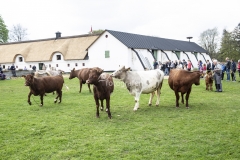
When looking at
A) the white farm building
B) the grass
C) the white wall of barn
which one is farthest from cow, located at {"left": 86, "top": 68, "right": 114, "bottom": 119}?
the white wall of barn

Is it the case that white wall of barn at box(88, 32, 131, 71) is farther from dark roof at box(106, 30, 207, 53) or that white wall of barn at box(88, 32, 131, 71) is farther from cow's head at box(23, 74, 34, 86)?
cow's head at box(23, 74, 34, 86)

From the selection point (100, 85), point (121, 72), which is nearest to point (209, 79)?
point (121, 72)

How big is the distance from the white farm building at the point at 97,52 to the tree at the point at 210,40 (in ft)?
41.7

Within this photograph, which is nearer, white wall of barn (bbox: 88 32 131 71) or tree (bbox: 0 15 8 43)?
white wall of barn (bbox: 88 32 131 71)

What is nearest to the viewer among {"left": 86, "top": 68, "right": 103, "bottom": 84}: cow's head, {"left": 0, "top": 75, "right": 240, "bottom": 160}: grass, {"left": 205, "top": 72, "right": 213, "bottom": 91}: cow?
{"left": 0, "top": 75, "right": 240, "bottom": 160}: grass

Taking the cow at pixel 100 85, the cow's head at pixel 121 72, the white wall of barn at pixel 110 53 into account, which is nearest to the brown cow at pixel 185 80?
the cow's head at pixel 121 72

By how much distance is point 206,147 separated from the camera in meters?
5.64

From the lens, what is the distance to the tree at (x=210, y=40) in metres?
66.8

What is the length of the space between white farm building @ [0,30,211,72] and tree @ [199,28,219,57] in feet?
41.7

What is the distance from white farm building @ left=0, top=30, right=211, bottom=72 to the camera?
121 ft

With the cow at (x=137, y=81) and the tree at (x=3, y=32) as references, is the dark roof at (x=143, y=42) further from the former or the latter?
the tree at (x=3, y=32)

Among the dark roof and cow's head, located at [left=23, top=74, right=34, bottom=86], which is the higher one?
the dark roof

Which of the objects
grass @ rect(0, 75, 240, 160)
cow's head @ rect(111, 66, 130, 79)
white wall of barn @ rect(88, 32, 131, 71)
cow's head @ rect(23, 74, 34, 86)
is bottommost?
grass @ rect(0, 75, 240, 160)

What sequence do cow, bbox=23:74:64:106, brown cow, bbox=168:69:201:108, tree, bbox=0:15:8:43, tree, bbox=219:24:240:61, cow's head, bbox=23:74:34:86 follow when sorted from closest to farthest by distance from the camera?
brown cow, bbox=168:69:201:108 → cow's head, bbox=23:74:34:86 → cow, bbox=23:74:64:106 → tree, bbox=219:24:240:61 → tree, bbox=0:15:8:43
